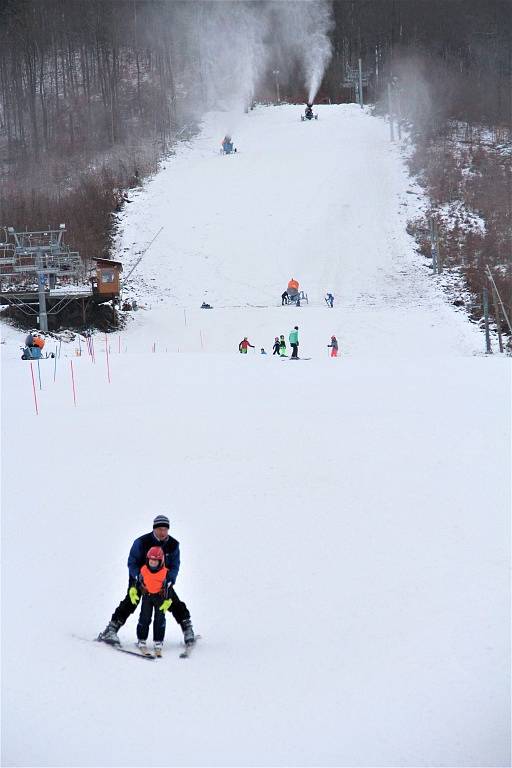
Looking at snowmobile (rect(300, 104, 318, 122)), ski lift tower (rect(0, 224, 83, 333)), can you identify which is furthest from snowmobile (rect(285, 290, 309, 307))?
snowmobile (rect(300, 104, 318, 122))

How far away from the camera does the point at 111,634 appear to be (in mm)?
6676

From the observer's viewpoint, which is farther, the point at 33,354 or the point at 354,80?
the point at 354,80

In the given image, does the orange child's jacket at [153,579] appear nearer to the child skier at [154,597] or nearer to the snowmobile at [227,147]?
the child skier at [154,597]

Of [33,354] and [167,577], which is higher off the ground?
[33,354]

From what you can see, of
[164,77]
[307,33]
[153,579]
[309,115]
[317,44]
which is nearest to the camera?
[153,579]

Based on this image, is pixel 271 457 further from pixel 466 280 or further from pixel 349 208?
pixel 349 208

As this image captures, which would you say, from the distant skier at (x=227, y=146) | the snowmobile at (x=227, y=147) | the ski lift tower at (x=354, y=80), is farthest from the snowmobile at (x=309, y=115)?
the ski lift tower at (x=354, y=80)

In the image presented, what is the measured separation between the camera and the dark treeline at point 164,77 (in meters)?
51.4

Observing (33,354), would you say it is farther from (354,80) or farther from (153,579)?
(354,80)

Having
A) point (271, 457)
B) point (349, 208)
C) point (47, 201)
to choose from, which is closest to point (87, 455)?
point (271, 457)

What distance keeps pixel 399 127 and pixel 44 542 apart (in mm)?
47304

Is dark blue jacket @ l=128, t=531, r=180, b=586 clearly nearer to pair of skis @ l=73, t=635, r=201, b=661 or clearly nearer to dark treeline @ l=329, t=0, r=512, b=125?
pair of skis @ l=73, t=635, r=201, b=661

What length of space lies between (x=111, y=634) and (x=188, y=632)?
644 millimetres


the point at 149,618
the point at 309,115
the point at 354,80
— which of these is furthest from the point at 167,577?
the point at 354,80
